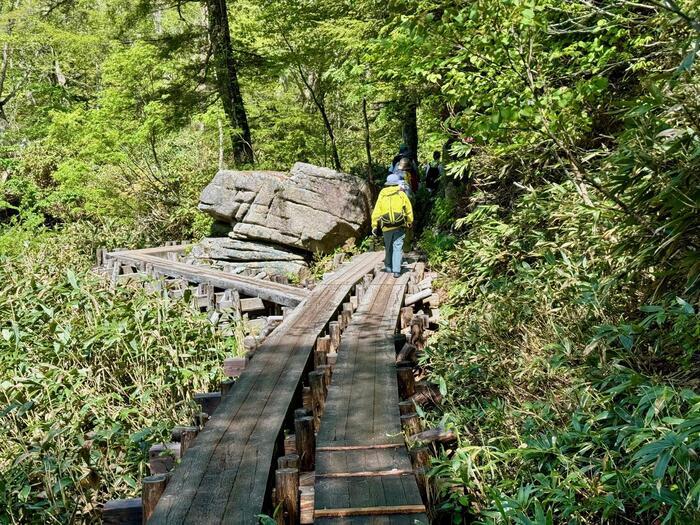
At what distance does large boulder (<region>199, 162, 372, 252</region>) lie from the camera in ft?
43.5

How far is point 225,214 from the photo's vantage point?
13.7 m

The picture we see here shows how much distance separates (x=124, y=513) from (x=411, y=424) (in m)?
1.77

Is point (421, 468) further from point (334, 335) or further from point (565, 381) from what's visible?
point (334, 335)

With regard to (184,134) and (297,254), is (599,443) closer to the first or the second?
(297,254)

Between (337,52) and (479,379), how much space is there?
12052mm

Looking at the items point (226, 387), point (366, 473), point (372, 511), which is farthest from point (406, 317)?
point (372, 511)

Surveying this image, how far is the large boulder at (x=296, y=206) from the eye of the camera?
13258 millimetres

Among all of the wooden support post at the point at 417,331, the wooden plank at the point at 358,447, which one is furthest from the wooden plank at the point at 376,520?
the wooden support post at the point at 417,331

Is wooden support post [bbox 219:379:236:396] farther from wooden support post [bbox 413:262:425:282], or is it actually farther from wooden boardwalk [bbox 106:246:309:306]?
wooden support post [bbox 413:262:425:282]

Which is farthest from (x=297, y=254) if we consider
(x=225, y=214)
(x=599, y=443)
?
(x=599, y=443)

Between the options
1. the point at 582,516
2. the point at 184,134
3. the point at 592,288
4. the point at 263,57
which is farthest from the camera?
the point at 184,134

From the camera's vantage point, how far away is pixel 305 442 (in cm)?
389

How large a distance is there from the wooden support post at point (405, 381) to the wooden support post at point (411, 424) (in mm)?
1264

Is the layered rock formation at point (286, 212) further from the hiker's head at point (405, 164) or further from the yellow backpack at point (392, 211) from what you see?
the yellow backpack at point (392, 211)
